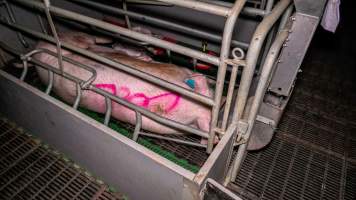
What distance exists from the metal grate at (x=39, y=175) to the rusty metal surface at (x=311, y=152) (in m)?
1.36

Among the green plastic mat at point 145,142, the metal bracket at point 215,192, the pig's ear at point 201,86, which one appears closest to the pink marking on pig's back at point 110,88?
the green plastic mat at point 145,142

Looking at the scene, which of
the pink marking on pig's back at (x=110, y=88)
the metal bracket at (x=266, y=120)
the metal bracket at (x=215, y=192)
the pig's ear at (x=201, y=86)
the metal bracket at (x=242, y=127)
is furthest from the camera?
the pink marking on pig's back at (x=110, y=88)

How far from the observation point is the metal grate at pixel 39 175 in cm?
252

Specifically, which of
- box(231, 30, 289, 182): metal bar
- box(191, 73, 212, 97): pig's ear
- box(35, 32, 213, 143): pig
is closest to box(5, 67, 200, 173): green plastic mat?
box(35, 32, 213, 143): pig

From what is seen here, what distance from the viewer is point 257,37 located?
4.52 feet

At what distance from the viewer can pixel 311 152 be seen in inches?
110

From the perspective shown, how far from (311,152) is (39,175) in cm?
279

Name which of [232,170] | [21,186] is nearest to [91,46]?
[21,186]

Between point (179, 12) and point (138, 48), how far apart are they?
30.9 inches

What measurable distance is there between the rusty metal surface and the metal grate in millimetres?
1357

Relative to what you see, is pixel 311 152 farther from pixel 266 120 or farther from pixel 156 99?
pixel 156 99

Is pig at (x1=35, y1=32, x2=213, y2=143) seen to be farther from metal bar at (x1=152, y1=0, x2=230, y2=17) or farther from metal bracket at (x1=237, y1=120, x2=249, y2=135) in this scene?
metal bar at (x1=152, y1=0, x2=230, y2=17)

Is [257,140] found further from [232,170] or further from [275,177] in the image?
[275,177]

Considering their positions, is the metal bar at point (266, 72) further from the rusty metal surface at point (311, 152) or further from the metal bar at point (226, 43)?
the rusty metal surface at point (311, 152)
